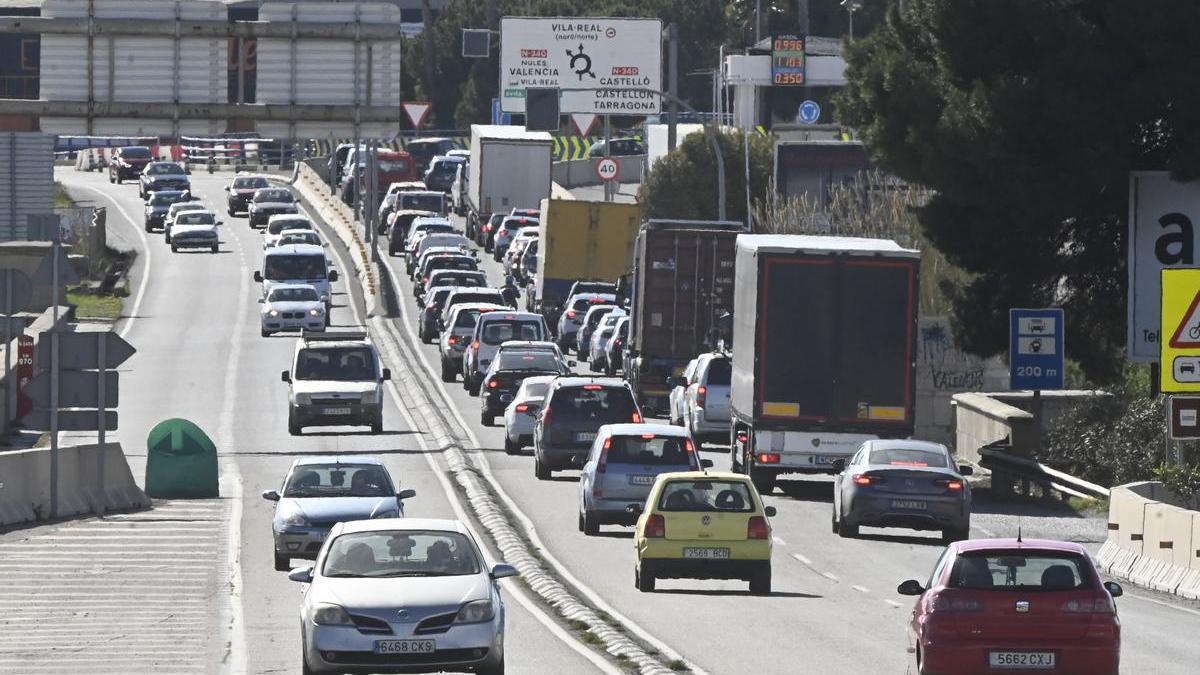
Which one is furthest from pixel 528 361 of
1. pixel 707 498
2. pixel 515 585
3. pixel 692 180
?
pixel 692 180

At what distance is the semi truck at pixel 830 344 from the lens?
33438 mm

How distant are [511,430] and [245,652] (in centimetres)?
2152

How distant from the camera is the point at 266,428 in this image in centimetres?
4766

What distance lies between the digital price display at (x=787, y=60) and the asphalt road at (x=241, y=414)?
26.4 m

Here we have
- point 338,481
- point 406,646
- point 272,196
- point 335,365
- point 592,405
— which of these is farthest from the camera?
point 272,196

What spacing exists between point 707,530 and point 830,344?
10252 mm

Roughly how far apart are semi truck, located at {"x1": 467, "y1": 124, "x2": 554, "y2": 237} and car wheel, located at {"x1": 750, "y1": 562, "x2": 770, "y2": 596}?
65.8 m

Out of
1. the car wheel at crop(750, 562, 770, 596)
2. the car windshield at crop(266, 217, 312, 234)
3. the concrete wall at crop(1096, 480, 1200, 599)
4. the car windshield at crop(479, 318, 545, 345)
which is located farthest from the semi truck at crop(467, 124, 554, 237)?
the car wheel at crop(750, 562, 770, 596)

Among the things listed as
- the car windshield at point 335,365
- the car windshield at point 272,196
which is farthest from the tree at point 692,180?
the car windshield at point 335,365

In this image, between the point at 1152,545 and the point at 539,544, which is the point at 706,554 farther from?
the point at 1152,545

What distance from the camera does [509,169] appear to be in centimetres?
9138

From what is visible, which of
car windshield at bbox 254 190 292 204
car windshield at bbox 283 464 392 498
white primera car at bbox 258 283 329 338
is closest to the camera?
car windshield at bbox 283 464 392 498

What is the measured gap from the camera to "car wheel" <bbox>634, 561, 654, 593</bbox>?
2417cm

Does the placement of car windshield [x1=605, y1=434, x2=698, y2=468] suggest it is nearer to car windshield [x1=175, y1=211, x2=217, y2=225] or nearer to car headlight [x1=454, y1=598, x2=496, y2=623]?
car headlight [x1=454, y1=598, x2=496, y2=623]
